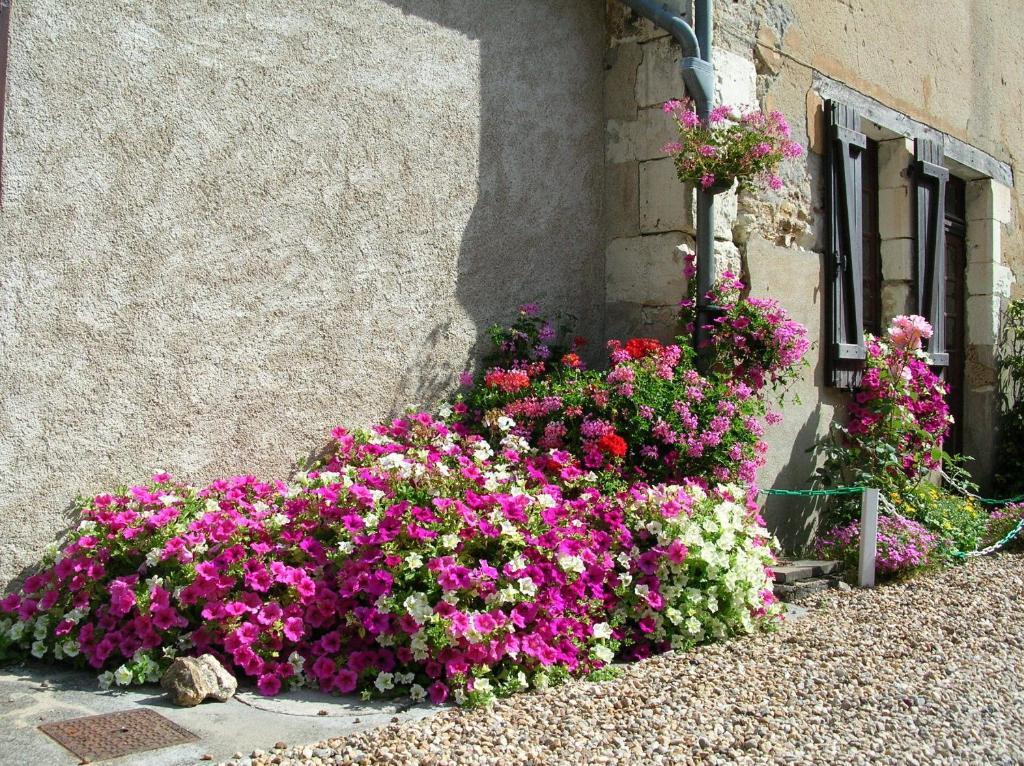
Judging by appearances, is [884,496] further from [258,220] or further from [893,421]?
[258,220]

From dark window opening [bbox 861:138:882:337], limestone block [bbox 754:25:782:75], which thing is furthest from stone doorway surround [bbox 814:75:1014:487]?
limestone block [bbox 754:25:782:75]

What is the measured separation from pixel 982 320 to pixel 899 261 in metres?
1.40

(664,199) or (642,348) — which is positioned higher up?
(664,199)

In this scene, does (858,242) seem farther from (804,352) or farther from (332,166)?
(332,166)

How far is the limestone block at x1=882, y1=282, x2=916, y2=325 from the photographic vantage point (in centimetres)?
680

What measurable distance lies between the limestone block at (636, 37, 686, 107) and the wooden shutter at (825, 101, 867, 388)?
128 cm

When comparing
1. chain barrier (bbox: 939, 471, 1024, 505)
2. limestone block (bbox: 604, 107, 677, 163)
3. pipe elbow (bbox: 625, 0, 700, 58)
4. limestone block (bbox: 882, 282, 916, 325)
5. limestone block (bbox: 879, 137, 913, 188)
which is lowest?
chain barrier (bbox: 939, 471, 1024, 505)

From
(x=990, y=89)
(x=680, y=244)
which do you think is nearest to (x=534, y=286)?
(x=680, y=244)

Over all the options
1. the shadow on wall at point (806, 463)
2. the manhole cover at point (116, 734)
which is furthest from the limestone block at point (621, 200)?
A: the manhole cover at point (116, 734)

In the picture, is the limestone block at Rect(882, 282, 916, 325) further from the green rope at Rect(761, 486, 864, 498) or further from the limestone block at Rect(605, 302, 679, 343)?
the limestone block at Rect(605, 302, 679, 343)

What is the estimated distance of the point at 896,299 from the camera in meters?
6.81

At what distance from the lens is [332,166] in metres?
4.41

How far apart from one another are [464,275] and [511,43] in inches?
46.8

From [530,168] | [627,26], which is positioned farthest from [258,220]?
[627,26]
